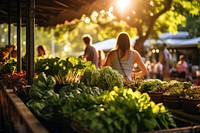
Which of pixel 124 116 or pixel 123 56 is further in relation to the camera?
pixel 123 56

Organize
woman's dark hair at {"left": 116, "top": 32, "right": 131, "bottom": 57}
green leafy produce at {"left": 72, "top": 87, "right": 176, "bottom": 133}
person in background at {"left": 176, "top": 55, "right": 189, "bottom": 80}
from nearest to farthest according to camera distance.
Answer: green leafy produce at {"left": 72, "top": 87, "right": 176, "bottom": 133}, woman's dark hair at {"left": 116, "top": 32, "right": 131, "bottom": 57}, person in background at {"left": 176, "top": 55, "right": 189, "bottom": 80}

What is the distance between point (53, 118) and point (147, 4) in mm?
12585

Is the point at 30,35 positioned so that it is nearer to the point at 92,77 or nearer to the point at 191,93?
the point at 92,77

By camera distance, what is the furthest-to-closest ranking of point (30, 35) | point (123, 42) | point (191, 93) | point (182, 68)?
point (182, 68)
point (123, 42)
point (30, 35)
point (191, 93)

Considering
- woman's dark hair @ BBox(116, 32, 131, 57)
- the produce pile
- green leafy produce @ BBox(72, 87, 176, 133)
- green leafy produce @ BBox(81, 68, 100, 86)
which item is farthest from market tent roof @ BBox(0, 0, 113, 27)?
green leafy produce @ BBox(72, 87, 176, 133)

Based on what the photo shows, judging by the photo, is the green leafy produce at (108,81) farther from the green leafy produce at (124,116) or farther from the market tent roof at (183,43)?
the market tent roof at (183,43)

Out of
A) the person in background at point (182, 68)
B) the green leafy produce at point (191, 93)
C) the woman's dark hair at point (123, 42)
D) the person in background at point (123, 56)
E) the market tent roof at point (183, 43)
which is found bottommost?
the person in background at point (182, 68)

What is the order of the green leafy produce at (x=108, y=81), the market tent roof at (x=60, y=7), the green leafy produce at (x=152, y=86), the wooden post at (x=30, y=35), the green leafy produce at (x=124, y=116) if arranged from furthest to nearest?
the market tent roof at (x=60, y=7), the wooden post at (x=30, y=35), the green leafy produce at (x=108, y=81), the green leafy produce at (x=152, y=86), the green leafy produce at (x=124, y=116)

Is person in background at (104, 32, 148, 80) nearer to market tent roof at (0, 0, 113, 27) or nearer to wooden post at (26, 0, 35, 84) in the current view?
market tent roof at (0, 0, 113, 27)

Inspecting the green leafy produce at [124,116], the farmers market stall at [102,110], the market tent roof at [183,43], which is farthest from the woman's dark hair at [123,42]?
the market tent roof at [183,43]

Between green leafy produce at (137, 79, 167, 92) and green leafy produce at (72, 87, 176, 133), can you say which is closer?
green leafy produce at (72, 87, 176, 133)

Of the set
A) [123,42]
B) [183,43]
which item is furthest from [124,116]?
[183,43]

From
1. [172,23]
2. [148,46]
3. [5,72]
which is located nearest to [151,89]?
[5,72]

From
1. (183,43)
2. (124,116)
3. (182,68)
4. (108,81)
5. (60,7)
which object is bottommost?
(182,68)
